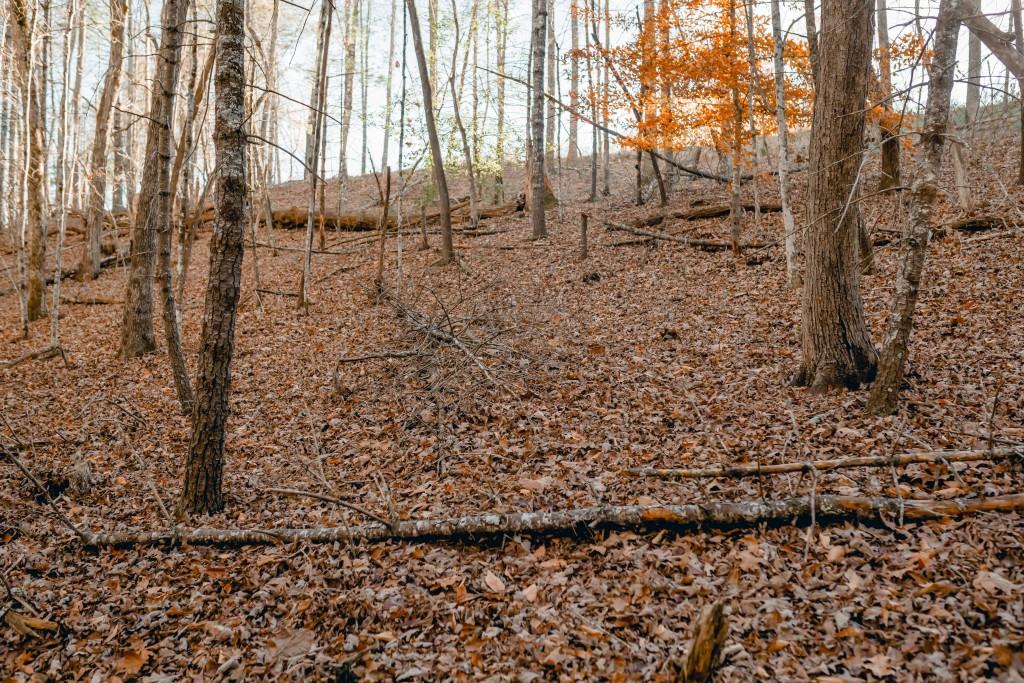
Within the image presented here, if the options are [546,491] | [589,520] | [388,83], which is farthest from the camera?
[388,83]

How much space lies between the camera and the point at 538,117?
51.6 feet

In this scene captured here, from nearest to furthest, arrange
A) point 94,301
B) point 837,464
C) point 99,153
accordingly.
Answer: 1. point 837,464
2. point 94,301
3. point 99,153

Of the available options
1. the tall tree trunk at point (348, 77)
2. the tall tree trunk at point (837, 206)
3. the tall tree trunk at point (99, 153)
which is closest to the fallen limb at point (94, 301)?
the tall tree trunk at point (99, 153)

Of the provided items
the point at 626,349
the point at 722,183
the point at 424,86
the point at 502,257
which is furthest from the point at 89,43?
the point at 626,349

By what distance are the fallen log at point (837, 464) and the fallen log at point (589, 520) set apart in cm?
42

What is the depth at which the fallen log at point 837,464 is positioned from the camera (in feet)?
14.9

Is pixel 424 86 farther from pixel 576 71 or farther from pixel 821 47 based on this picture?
pixel 821 47

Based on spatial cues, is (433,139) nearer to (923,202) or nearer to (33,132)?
(33,132)

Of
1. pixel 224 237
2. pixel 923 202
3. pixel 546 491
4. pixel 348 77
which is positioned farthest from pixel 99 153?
pixel 923 202

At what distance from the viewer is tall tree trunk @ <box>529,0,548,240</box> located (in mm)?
15398

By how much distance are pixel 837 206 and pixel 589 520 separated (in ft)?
15.1

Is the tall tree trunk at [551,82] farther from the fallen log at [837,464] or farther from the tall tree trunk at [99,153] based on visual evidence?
the fallen log at [837,464]

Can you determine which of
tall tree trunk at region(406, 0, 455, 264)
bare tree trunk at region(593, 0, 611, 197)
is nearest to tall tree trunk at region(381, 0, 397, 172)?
bare tree trunk at region(593, 0, 611, 197)

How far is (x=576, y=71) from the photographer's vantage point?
675 inches
